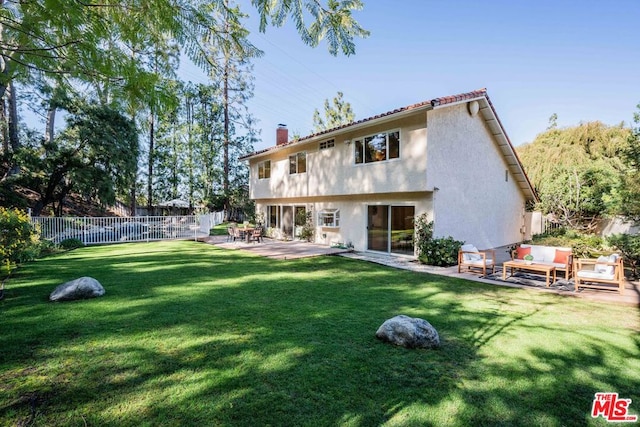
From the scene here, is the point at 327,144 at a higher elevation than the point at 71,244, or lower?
higher

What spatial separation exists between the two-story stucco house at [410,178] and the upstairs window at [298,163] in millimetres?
60

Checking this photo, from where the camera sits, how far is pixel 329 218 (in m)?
17.2

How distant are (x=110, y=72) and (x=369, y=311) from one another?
19.2ft

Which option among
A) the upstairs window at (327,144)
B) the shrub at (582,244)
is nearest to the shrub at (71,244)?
the upstairs window at (327,144)

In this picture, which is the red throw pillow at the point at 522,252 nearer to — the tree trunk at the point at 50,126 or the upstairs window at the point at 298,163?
the upstairs window at the point at 298,163

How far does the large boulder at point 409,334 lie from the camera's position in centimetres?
479

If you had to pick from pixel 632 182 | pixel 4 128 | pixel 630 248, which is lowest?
pixel 630 248

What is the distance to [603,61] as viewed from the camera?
15516mm

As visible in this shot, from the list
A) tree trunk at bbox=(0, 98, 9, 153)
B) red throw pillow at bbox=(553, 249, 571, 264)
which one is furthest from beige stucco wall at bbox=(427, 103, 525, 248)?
tree trunk at bbox=(0, 98, 9, 153)

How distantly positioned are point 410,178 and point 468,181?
3738mm

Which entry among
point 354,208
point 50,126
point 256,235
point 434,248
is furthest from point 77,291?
point 50,126

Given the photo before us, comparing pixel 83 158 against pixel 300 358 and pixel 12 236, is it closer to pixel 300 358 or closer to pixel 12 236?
pixel 12 236

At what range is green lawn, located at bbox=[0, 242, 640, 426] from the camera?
10.6 ft

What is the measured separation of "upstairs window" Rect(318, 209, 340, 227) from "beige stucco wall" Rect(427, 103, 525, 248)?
5.51m
